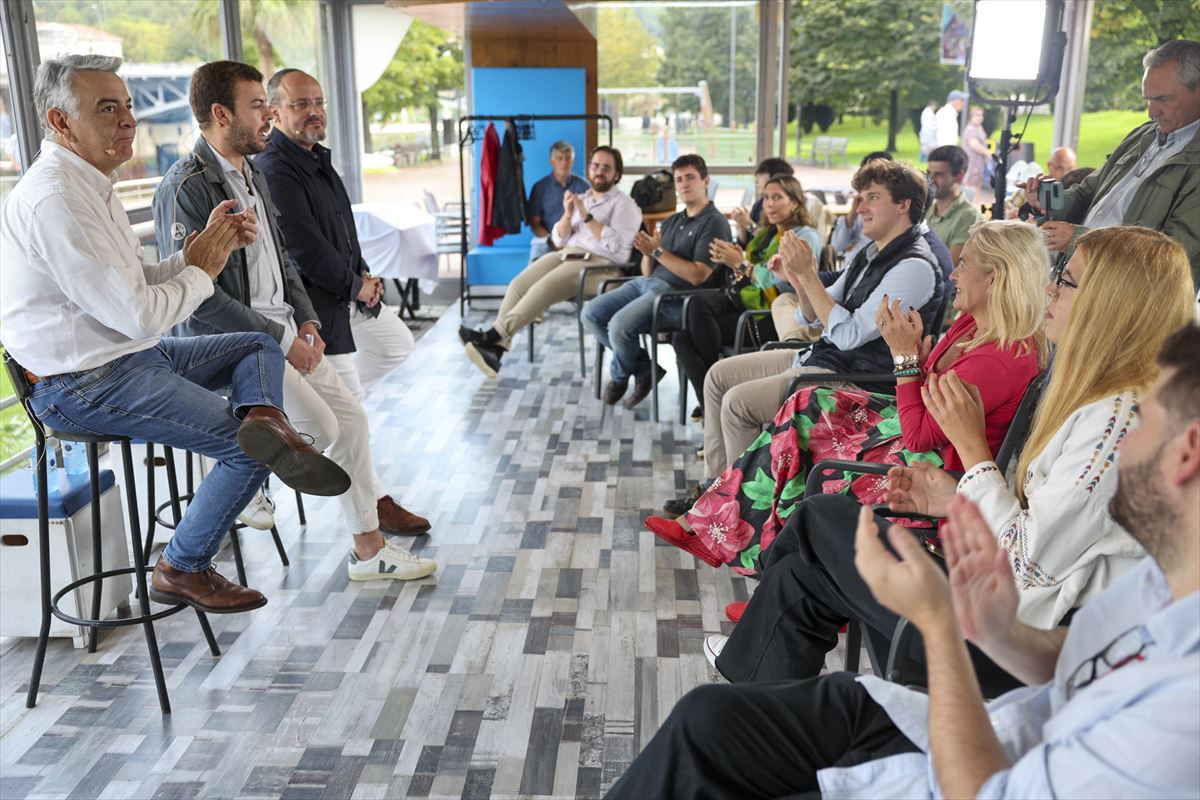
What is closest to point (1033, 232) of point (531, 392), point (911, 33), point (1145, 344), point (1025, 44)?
point (1145, 344)

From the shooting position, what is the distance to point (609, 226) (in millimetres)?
5867

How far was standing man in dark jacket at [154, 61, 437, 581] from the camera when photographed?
2.86 m

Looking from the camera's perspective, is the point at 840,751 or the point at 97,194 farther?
the point at 97,194

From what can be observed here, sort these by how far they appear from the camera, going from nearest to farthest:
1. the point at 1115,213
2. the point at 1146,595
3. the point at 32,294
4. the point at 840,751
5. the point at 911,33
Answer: the point at 1146,595
the point at 840,751
the point at 32,294
the point at 1115,213
the point at 911,33

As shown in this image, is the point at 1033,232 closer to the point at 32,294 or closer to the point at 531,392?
the point at 32,294

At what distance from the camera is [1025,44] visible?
4.80 metres

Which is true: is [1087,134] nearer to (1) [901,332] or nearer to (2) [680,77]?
(2) [680,77]

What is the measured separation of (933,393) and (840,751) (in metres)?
1.02

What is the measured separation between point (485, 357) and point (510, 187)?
215cm

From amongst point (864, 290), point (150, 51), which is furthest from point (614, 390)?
point (150, 51)

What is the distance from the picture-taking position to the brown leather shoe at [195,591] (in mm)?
2602

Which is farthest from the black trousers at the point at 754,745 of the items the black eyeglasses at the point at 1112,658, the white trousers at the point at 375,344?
the white trousers at the point at 375,344

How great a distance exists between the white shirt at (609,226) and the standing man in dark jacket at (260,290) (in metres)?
2.75

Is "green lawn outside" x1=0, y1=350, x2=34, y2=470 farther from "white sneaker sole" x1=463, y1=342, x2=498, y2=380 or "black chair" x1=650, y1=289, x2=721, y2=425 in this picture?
"black chair" x1=650, y1=289, x2=721, y2=425
